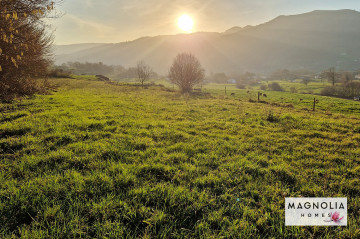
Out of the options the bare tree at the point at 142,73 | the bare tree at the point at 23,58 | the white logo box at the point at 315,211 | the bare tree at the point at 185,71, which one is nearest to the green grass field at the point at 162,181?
the white logo box at the point at 315,211

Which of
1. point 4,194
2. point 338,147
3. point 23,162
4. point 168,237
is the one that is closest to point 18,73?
point 23,162

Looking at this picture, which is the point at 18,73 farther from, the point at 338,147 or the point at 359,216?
the point at 338,147

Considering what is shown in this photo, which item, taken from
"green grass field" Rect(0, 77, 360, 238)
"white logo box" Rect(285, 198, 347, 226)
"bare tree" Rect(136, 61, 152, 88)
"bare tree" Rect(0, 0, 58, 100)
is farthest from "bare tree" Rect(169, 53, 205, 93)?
"white logo box" Rect(285, 198, 347, 226)

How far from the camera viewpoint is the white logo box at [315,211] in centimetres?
337

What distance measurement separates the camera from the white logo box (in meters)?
3.37

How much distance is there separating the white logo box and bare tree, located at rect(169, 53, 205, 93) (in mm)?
41866

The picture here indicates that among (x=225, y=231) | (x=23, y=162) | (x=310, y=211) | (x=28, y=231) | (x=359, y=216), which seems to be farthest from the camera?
(x=23, y=162)

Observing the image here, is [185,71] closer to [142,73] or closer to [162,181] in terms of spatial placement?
[142,73]

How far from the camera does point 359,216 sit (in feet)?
11.2

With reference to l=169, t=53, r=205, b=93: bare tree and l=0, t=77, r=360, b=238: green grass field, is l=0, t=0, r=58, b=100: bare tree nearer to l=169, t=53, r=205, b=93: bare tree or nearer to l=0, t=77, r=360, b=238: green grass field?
l=0, t=77, r=360, b=238: green grass field

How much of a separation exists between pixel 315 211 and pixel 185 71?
42.3 metres

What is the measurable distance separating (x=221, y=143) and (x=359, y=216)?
452 cm

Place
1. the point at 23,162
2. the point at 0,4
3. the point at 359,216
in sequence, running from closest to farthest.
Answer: the point at 359,216
the point at 23,162
the point at 0,4

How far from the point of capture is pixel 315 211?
372cm
